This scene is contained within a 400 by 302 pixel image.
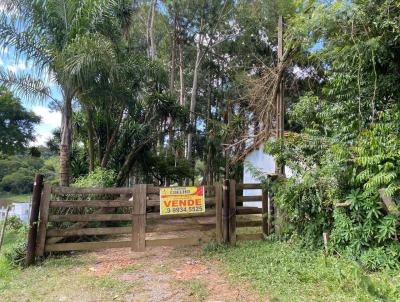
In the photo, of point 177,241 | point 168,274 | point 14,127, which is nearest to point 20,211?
point 177,241

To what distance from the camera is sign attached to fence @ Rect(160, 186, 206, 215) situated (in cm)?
614

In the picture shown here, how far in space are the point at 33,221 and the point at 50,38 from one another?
15.7 feet

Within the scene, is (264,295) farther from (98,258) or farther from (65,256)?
(65,256)

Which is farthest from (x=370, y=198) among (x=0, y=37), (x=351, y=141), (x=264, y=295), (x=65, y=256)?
(x=0, y=37)

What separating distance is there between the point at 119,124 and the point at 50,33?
3.91 meters

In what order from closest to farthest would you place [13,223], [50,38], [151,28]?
[50,38]
[13,223]
[151,28]

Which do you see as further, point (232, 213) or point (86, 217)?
point (232, 213)

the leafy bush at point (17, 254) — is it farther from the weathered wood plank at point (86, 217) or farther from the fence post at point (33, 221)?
the weathered wood plank at point (86, 217)

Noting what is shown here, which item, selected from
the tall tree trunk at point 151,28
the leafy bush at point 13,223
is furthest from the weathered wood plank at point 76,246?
the tall tree trunk at point 151,28

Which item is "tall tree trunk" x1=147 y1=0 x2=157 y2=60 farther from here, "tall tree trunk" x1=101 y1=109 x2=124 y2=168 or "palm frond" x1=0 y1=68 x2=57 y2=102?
"palm frond" x1=0 y1=68 x2=57 y2=102

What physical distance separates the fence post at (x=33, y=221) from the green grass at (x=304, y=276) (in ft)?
10.1

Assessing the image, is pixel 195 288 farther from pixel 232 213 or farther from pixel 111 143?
pixel 111 143

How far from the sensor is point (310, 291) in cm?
382

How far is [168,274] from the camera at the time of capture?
4.84 metres
